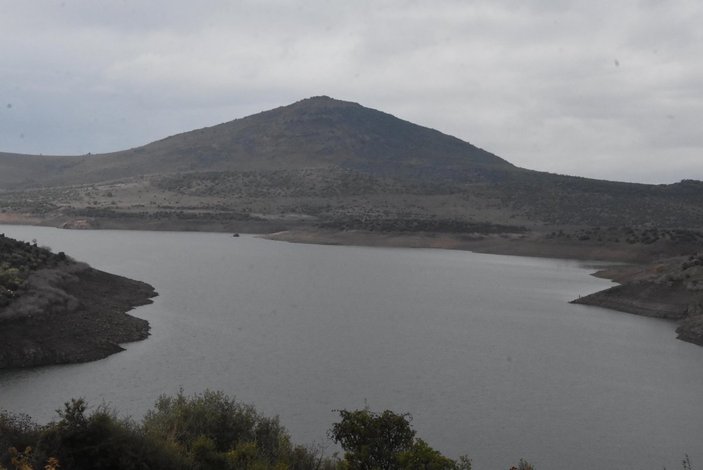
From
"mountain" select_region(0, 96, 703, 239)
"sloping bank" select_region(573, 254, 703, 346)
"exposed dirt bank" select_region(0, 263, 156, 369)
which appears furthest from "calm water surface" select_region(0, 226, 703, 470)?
"mountain" select_region(0, 96, 703, 239)

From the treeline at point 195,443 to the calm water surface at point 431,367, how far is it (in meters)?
4.18

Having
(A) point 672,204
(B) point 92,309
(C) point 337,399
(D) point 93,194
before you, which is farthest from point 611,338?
(D) point 93,194

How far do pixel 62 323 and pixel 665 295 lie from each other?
39789 millimetres

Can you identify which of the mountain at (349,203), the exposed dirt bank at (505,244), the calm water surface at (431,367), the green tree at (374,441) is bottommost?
the calm water surface at (431,367)

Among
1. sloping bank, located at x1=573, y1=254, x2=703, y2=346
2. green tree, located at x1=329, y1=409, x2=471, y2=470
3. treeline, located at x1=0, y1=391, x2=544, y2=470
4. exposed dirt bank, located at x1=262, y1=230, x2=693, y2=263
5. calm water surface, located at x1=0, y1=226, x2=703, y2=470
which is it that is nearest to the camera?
treeline, located at x1=0, y1=391, x2=544, y2=470

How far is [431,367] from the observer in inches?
1305

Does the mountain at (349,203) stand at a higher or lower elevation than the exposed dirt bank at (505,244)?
higher

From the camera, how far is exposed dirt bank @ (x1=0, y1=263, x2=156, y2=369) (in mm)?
31781

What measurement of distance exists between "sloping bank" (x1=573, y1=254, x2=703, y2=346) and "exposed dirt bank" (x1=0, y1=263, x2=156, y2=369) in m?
32.1

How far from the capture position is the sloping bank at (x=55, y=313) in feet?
105

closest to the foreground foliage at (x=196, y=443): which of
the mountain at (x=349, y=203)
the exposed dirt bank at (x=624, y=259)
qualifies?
the exposed dirt bank at (x=624, y=259)

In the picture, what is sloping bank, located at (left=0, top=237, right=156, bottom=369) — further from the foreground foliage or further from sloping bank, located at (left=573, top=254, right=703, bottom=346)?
sloping bank, located at (left=573, top=254, right=703, bottom=346)

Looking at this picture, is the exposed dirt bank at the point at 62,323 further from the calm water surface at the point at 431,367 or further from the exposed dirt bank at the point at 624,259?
the exposed dirt bank at the point at 624,259

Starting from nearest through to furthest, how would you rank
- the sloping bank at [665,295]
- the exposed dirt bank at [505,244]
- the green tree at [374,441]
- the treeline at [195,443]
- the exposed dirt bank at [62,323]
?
the treeline at [195,443] → the green tree at [374,441] → the exposed dirt bank at [62,323] → the sloping bank at [665,295] → the exposed dirt bank at [505,244]
